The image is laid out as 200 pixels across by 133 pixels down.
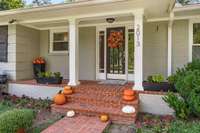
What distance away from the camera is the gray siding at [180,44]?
7523 millimetres

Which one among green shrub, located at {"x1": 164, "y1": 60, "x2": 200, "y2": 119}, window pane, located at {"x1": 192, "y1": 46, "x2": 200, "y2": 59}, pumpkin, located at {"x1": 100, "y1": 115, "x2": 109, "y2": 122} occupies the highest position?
window pane, located at {"x1": 192, "y1": 46, "x2": 200, "y2": 59}

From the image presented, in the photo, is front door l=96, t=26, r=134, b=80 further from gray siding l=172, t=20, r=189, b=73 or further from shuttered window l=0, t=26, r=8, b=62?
shuttered window l=0, t=26, r=8, b=62

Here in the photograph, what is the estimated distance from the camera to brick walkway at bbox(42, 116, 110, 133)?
4801mm

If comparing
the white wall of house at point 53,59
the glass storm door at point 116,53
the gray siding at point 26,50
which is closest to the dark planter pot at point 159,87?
the glass storm door at point 116,53

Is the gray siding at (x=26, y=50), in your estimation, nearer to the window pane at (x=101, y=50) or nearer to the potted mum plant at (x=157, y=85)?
the window pane at (x=101, y=50)

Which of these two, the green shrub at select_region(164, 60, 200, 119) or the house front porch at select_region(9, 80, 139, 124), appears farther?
the house front porch at select_region(9, 80, 139, 124)

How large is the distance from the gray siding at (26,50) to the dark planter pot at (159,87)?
17.4 ft

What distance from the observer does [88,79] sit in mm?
9094

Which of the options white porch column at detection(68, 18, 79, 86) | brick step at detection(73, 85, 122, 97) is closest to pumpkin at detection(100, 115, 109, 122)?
brick step at detection(73, 85, 122, 97)

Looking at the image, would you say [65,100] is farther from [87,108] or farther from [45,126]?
[45,126]

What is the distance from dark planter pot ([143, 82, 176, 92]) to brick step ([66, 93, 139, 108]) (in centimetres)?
64

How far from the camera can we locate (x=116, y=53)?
8.61 m

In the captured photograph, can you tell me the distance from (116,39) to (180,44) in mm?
2442

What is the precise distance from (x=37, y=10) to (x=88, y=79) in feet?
11.8
